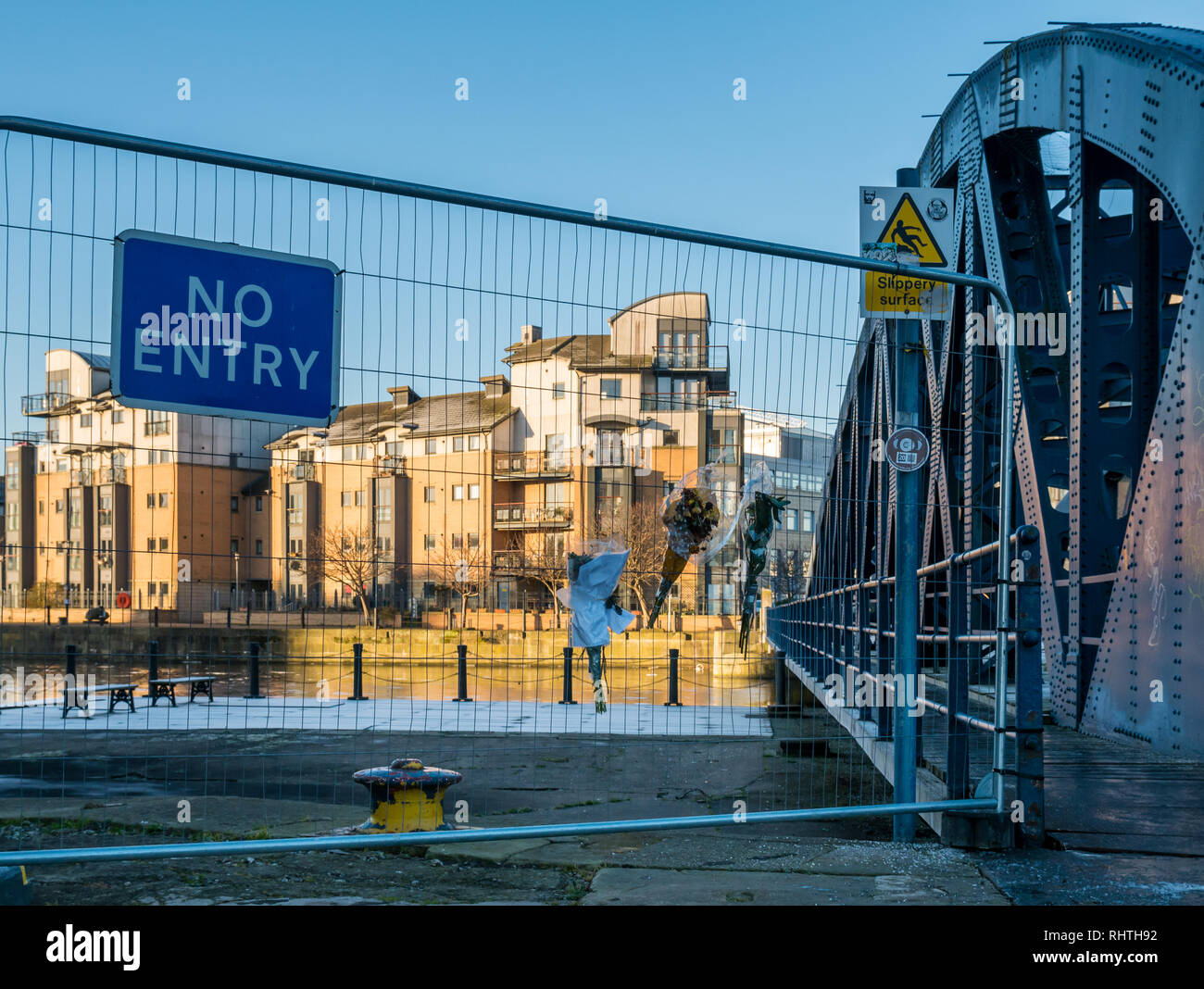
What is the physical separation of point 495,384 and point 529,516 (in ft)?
2.52

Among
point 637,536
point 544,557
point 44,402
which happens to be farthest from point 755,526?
point 44,402

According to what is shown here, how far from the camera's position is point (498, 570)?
236 inches

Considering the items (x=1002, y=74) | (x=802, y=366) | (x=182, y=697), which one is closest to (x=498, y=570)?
(x=802, y=366)

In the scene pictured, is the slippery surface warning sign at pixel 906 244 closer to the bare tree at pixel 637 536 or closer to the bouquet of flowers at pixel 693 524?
the bouquet of flowers at pixel 693 524

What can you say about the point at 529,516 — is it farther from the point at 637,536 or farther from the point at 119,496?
the point at 119,496

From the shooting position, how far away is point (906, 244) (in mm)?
6461

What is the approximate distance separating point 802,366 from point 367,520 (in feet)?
8.18

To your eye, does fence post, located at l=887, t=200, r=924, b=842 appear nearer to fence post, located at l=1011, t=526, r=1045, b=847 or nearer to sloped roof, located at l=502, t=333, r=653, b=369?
fence post, located at l=1011, t=526, r=1045, b=847

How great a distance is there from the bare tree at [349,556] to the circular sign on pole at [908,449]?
2.76 m

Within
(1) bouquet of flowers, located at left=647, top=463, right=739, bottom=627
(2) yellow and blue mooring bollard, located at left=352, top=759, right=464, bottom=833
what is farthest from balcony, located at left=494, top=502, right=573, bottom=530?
(2) yellow and blue mooring bollard, located at left=352, top=759, right=464, bottom=833

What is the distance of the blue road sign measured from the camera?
4777 millimetres

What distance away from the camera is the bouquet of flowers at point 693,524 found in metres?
6.41

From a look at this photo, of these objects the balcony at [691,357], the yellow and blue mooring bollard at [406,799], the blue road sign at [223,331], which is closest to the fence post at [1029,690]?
the balcony at [691,357]

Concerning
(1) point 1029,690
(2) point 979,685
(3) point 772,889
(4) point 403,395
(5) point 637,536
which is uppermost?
(4) point 403,395
